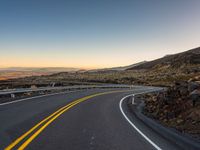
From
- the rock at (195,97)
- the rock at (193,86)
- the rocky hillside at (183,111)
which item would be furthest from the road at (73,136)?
the rock at (193,86)

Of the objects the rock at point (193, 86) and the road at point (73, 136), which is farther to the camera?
the rock at point (193, 86)

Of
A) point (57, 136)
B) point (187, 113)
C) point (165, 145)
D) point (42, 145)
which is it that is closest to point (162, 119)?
point (187, 113)

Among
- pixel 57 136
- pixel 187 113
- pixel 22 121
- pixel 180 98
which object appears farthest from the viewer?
pixel 180 98

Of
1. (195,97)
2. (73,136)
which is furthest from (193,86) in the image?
(73,136)

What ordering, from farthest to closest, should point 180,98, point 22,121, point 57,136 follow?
point 180,98 < point 22,121 < point 57,136

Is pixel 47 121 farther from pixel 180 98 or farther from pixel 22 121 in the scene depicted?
pixel 180 98

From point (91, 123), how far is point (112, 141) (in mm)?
2999

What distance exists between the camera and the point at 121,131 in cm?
870

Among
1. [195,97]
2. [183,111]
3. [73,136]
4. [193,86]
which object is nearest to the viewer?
[73,136]

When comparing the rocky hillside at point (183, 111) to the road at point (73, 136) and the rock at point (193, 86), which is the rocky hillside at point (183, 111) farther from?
the road at point (73, 136)

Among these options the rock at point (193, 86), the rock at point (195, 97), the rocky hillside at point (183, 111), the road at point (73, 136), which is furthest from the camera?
the rock at point (193, 86)

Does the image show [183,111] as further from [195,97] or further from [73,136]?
[73,136]

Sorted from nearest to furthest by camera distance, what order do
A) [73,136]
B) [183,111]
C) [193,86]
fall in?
[73,136] < [183,111] < [193,86]

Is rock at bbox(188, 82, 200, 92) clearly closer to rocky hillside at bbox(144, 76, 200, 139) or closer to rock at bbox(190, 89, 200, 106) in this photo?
rocky hillside at bbox(144, 76, 200, 139)
